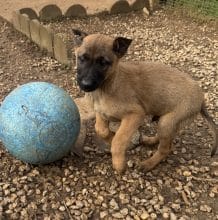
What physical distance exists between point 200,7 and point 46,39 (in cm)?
410

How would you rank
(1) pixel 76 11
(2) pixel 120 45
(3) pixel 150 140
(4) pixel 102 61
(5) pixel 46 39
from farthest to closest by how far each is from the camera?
(1) pixel 76 11
(5) pixel 46 39
(3) pixel 150 140
(2) pixel 120 45
(4) pixel 102 61

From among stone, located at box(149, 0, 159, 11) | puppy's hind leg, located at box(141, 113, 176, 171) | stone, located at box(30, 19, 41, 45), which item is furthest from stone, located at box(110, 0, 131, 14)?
puppy's hind leg, located at box(141, 113, 176, 171)

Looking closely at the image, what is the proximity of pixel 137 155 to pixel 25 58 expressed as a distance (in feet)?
11.6

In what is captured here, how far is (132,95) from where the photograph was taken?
504cm

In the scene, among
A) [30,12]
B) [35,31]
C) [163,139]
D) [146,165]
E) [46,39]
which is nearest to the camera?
[163,139]

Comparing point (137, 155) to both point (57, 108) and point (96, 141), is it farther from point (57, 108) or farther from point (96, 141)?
point (57, 108)

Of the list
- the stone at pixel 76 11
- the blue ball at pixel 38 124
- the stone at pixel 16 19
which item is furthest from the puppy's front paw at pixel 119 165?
the stone at pixel 76 11

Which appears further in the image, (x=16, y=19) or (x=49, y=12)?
(x=49, y=12)

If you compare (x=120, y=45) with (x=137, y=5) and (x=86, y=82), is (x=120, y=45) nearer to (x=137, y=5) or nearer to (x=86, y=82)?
(x=86, y=82)

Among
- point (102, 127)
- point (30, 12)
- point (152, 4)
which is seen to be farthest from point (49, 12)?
point (102, 127)

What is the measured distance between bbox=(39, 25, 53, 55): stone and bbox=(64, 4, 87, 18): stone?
2017 mm

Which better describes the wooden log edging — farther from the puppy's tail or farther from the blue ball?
the puppy's tail

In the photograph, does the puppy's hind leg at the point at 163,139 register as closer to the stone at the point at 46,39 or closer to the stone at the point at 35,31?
the stone at the point at 46,39

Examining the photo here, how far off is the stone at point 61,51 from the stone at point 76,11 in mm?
2420
